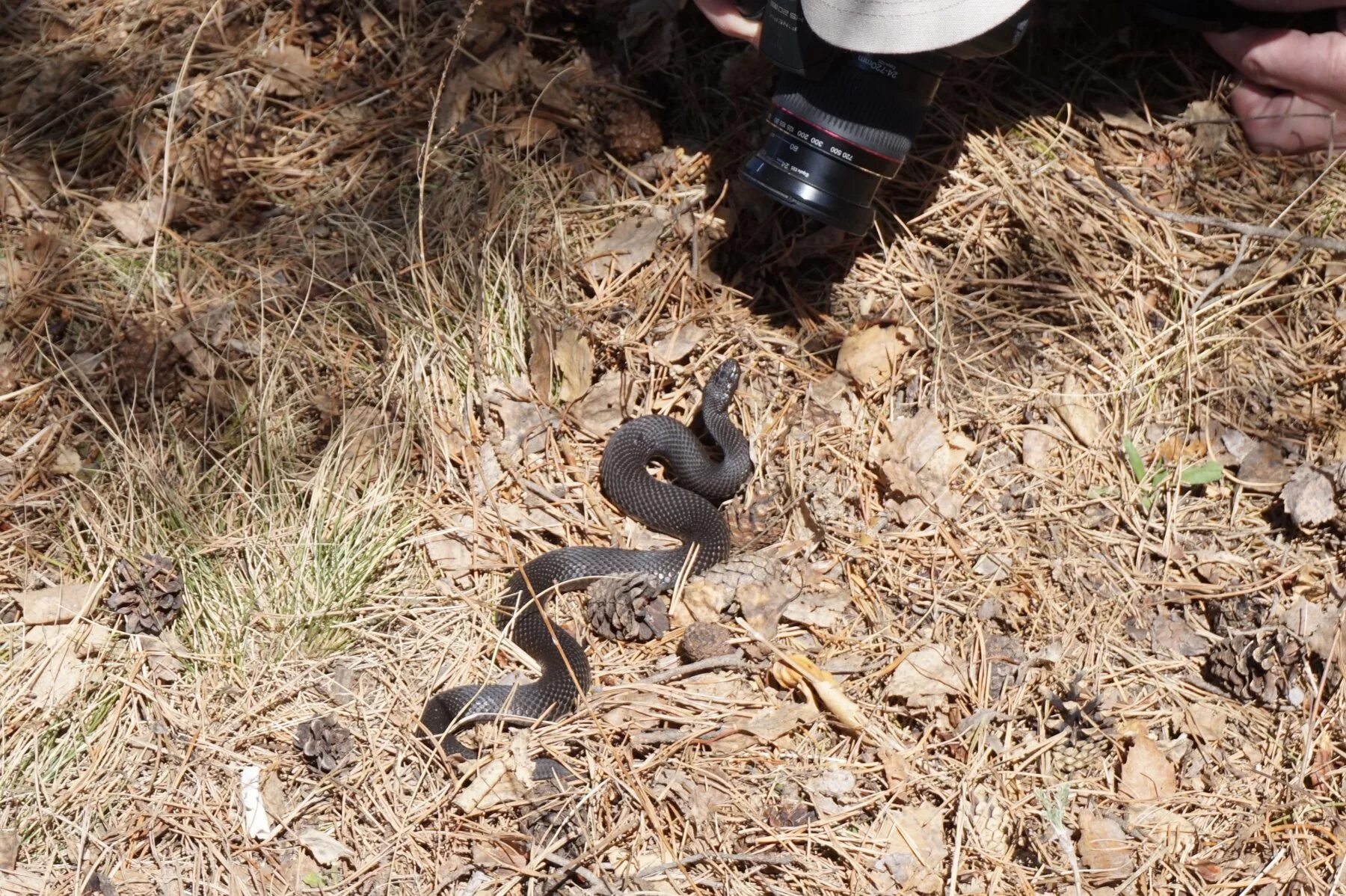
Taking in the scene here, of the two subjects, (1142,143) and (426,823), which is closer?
(426,823)

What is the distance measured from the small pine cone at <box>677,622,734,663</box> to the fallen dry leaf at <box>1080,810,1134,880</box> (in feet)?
3.31

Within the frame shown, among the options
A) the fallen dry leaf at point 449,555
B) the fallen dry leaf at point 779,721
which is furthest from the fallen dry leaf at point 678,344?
the fallen dry leaf at point 779,721

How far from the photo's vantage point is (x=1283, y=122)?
343cm

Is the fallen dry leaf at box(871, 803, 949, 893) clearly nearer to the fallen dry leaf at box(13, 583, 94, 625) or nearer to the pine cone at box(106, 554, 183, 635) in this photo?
the pine cone at box(106, 554, 183, 635)

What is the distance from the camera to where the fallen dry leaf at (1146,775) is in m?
2.59

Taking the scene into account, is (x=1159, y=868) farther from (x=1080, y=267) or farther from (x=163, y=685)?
(x=163, y=685)

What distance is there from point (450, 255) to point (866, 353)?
1.42m

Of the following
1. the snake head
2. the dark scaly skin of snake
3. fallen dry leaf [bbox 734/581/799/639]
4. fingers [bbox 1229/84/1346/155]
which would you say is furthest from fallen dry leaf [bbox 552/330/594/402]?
fingers [bbox 1229/84/1346/155]

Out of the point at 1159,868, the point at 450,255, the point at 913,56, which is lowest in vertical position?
the point at 1159,868

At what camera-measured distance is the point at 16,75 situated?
3.82 metres

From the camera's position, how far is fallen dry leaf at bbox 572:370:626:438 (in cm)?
353

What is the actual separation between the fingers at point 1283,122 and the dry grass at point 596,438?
6 centimetres

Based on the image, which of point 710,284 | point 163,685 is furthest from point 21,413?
point 710,284

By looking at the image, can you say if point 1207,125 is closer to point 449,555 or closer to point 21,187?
point 449,555
